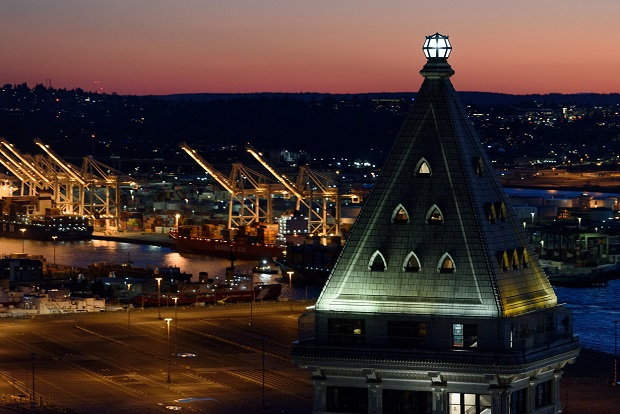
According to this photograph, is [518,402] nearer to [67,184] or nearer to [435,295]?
[435,295]

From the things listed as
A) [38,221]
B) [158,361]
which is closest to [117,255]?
[38,221]

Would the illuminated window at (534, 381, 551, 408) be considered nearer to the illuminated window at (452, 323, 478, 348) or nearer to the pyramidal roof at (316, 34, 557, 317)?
the pyramidal roof at (316, 34, 557, 317)

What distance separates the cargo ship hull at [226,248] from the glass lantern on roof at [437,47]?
86008 millimetres

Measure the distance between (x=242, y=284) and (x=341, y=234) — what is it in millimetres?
35427

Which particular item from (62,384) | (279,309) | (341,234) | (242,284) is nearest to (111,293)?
(242,284)

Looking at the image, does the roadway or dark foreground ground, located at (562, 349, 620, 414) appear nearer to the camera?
dark foreground ground, located at (562, 349, 620, 414)

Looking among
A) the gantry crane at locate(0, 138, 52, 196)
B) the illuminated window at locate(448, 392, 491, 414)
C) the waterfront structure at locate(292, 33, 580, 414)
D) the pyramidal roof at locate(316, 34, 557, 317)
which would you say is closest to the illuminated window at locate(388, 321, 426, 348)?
the waterfront structure at locate(292, 33, 580, 414)

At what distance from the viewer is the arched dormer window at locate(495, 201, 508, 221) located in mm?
17750

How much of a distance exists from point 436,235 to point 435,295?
57 cm

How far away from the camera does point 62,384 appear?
3944cm

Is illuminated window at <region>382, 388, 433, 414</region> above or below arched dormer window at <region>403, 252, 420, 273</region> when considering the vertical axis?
below

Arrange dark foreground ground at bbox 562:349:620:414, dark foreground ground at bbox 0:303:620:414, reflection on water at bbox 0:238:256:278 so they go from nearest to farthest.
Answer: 1. dark foreground ground at bbox 562:349:620:414
2. dark foreground ground at bbox 0:303:620:414
3. reflection on water at bbox 0:238:256:278

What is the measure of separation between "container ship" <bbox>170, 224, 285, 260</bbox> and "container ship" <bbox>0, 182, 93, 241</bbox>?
1050cm

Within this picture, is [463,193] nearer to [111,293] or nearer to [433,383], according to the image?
[433,383]
